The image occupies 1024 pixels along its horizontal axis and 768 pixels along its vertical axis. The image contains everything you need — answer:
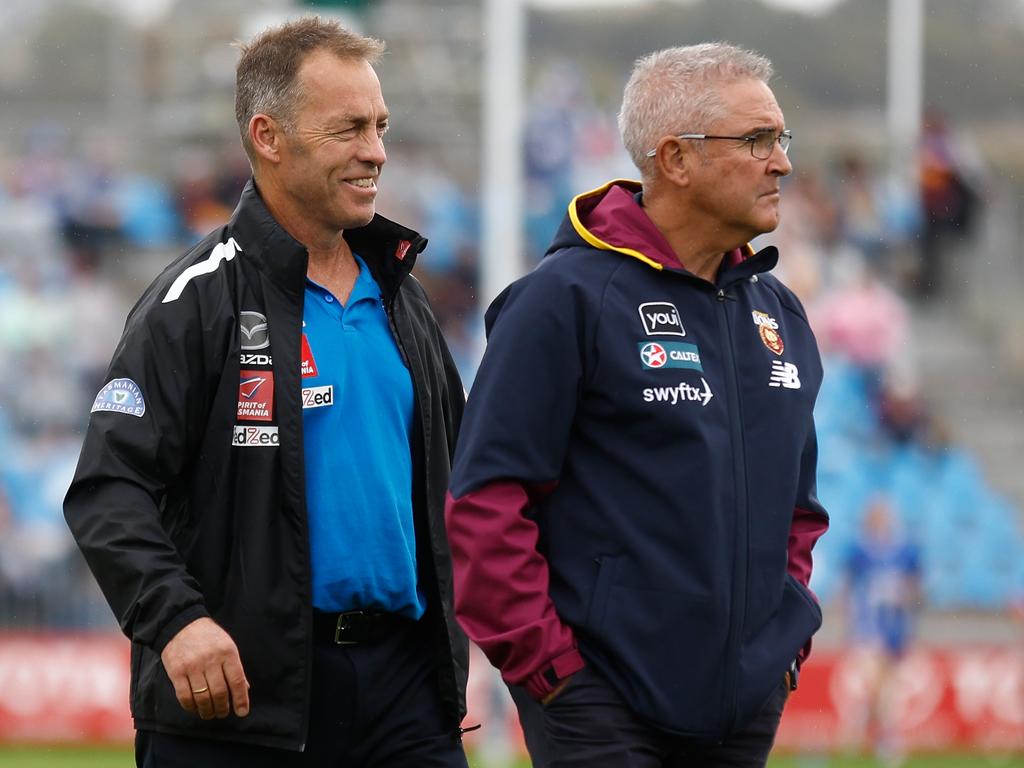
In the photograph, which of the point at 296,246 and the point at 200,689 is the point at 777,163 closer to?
the point at 296,246

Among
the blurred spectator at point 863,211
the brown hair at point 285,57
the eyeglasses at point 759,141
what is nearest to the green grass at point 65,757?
A: the blurred spectator at point 863,211

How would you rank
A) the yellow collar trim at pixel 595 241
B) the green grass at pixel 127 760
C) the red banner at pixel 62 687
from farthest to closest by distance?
the red banner at pixel 62 687, the green grass at pixel 127 760, the yellow collar trim at pixel 595 241

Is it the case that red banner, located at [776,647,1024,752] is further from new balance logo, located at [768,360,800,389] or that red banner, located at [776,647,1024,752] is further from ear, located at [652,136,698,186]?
ear, located at [652,136,698,186]

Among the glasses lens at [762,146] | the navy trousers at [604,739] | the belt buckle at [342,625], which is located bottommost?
the navy trousers at [604,739]

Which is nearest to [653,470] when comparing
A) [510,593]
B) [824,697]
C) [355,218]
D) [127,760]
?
[510,593]

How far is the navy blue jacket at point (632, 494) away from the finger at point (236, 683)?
0.48 m

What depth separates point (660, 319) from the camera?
3.70m

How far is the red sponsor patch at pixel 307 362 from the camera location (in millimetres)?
3747

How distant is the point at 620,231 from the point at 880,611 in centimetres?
1036

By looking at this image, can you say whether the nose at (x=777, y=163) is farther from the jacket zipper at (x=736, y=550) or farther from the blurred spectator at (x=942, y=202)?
the blurred spectator at (x=942, y=202)

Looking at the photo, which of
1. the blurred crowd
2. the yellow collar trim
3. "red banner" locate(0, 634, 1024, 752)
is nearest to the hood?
the yellow collar trim

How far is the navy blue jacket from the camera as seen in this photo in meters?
3.58

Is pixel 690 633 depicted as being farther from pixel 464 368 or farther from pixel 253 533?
pixel 464 368

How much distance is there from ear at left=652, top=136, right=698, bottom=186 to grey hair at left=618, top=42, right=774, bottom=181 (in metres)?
0.02
